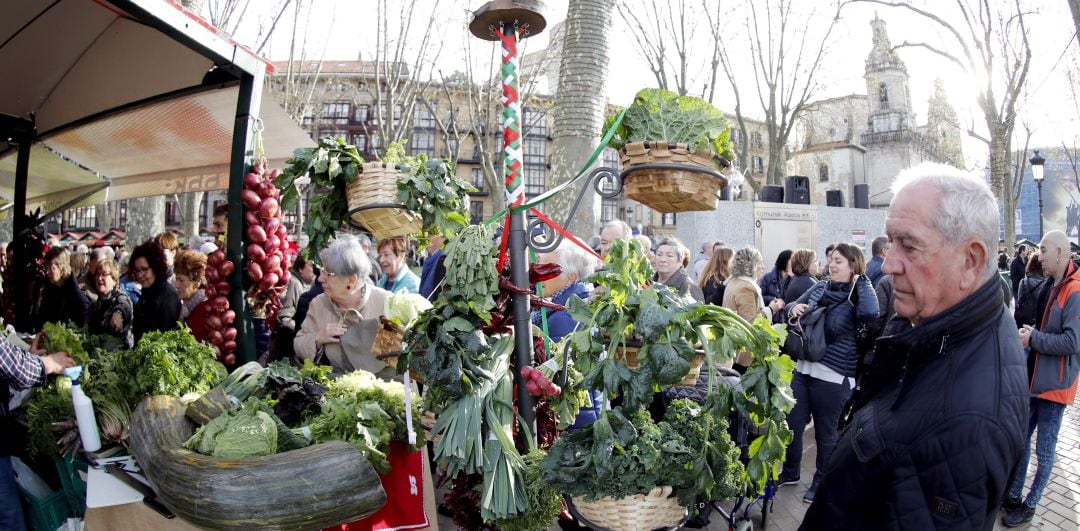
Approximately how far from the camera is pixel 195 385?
291 centimetres

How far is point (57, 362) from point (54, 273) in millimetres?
3019

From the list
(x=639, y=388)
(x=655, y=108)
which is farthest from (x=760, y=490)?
(x=655, y=108)

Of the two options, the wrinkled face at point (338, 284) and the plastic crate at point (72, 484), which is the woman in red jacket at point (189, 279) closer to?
the plastic crate at point (72, 484)

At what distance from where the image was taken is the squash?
2.09m

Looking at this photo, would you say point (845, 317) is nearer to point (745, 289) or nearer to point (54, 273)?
point (745, 289)

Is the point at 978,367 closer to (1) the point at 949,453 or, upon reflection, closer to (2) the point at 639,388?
(1) the point at 949,453

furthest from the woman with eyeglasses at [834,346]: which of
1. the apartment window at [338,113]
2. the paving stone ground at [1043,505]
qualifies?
the apartment window at [338,113]

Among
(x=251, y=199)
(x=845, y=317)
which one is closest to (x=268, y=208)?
(x=251, y=199)

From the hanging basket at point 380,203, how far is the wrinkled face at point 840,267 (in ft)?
11.3

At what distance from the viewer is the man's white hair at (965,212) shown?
1610 mm

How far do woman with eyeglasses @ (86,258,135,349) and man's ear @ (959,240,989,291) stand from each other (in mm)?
5660

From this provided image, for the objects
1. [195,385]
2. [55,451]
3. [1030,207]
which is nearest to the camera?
[195,385]

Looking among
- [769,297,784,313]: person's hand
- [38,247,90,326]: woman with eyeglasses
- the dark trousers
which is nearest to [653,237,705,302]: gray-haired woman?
the dark trousers

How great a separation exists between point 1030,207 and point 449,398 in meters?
61.2
